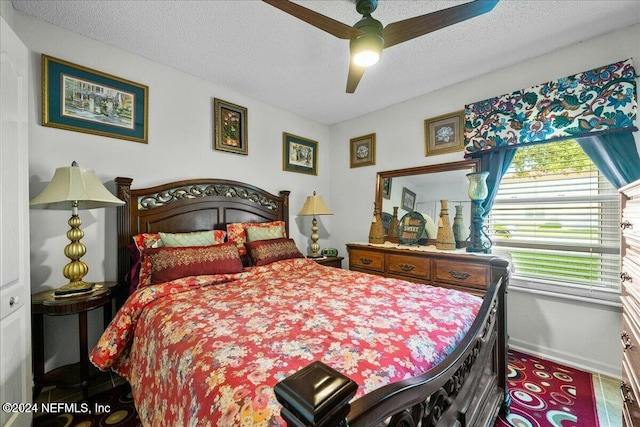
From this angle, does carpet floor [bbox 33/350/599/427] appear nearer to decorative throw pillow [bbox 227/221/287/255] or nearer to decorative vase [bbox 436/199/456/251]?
decorative vase [bbox 436/199/456/251]

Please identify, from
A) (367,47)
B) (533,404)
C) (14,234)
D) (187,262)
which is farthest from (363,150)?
(14,234)

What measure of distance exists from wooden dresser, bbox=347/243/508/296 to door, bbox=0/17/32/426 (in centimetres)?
263

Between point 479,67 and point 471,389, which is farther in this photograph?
point 479,67

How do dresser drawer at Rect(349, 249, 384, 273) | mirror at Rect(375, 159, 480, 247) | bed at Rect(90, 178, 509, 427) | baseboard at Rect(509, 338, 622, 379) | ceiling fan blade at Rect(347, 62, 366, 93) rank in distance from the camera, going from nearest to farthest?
bed at Rect(90, 178, 509, 427) < ceiling fan blade at Rect(347, 62, 366, 93) < baseboard at Rect(509, 338, 622, 379) < mirror at Rect(375, 159, 480, 247) < dresser drawer at Rect(349, 249, 384, 273)

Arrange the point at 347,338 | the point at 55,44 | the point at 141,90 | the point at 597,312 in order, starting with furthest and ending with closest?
the point at 141,90, the point at 597,312, the point at 55,44, the point at 347,338

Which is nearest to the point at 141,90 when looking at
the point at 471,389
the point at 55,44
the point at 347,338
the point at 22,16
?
the point at 55,44

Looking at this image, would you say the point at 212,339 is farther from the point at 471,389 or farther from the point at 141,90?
the point at 141,90

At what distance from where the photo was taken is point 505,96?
7.95 feet

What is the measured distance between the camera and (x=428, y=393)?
2.55 feet

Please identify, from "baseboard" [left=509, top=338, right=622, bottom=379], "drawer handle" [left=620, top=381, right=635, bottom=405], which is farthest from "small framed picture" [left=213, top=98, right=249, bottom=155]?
"baseboard" [left=509, top=338, right=622, bottom=379]

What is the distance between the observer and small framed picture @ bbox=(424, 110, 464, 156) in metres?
2.75

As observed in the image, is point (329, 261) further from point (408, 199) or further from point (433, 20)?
point (433, 20)

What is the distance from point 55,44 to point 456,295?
3.35m

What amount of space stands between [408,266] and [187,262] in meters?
2.01
